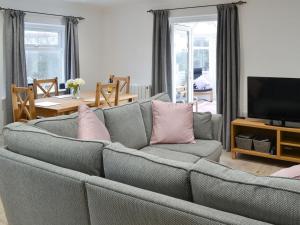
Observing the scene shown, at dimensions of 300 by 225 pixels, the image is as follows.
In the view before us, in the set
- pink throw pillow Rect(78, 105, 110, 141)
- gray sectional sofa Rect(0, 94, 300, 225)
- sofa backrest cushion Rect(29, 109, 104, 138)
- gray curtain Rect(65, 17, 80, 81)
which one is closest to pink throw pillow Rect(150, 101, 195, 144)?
pink throw pillow Rect(78, 105, 110, 141)

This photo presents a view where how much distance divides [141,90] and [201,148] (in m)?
2.85

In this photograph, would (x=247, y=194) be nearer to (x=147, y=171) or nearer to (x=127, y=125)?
(x=147, y=171)

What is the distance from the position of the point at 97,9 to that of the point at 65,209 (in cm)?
521

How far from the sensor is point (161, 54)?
5.46m

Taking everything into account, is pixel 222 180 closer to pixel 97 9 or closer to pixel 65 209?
pixel 65 209

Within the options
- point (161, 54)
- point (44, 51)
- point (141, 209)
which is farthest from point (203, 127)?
point (44, 51)

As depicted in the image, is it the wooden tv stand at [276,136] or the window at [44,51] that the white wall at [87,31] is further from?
the wooden tv stand at [276,136]

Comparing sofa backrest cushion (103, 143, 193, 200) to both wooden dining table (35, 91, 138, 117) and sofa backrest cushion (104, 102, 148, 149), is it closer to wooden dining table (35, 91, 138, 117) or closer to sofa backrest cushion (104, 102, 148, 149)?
sofa backrest cushion (104, 102, 148, 149)

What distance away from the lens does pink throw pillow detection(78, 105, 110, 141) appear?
242 centimetres

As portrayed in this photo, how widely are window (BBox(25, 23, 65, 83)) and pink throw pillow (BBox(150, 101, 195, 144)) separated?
3023 mm

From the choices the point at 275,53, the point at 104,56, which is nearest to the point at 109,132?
the point at 275,53

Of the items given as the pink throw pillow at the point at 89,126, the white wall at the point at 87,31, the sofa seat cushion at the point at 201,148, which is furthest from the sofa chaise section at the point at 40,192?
the white wall at the point at 87,31

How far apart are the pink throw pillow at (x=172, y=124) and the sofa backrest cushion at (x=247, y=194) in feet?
6.31

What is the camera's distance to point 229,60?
4711 mm
